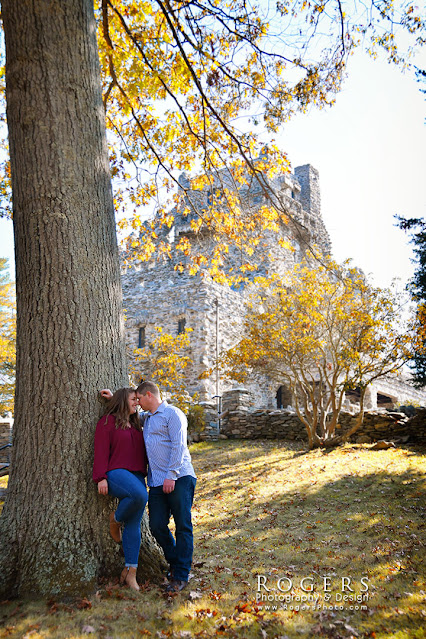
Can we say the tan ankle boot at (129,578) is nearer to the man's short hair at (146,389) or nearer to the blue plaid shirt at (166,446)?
the blue plaid shirt at (166,446)

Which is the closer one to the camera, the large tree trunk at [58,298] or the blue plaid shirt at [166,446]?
the large tree trunk at [58,298]

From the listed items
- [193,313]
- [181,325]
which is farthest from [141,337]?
[193,313]

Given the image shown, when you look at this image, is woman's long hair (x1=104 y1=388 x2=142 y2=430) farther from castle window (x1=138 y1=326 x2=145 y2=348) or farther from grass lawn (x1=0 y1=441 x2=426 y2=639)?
castle window (x1=138 y1=326 x2=145 y2=348)

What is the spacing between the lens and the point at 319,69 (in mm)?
6719

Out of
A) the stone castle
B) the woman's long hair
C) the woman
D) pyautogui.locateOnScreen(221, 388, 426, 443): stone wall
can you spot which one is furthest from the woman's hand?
the stone castle

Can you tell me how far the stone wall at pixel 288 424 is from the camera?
1097 centimetres

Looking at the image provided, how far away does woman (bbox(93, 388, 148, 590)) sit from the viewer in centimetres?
330

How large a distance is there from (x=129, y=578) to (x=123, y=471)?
73cm

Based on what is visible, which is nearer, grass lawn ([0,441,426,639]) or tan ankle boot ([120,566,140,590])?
grass lawn ([0,441,426,639])

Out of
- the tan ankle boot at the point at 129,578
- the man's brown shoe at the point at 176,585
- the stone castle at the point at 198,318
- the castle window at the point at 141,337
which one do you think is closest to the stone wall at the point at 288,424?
the stone castle at the point at 198,318

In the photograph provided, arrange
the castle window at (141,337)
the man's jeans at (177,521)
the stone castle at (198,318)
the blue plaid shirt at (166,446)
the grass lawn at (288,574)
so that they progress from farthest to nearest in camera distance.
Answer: the castle window at (141,337) < the stone castle at (198,318) < the blue plaid shirt at (166,446) < the man's jeans at (177,521) < the grass lawn at (288,574)

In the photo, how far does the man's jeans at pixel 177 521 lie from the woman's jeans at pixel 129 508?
28 centimetres

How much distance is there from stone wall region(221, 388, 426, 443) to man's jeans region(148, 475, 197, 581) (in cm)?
836

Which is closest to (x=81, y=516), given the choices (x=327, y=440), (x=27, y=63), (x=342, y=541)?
(x=342, y=541)
